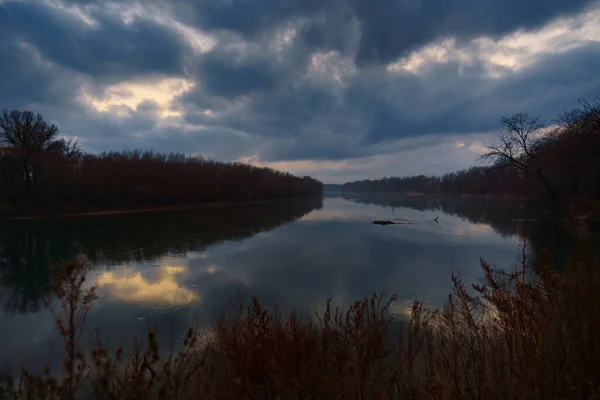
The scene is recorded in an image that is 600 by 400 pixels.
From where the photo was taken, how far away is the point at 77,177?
44250 millimetres

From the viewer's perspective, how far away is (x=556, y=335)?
228cm

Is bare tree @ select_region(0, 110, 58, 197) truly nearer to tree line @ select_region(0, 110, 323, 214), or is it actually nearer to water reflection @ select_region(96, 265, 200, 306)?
tree line @ select_region(0, 110, 323, 214)

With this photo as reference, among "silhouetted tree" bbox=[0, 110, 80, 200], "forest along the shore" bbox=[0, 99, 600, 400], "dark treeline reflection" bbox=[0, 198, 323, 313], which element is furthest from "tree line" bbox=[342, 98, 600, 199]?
"silhouetted tree" bbox=[0, 110, 80, 200]

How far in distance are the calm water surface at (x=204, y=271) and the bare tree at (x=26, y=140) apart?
1682cm

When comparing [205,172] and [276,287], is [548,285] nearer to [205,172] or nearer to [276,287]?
[276,287]

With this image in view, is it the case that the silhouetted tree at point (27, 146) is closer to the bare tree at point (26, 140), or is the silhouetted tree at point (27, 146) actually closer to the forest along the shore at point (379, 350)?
Answer: the bare tree at point (26, 140)

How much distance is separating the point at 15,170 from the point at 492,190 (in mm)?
87656

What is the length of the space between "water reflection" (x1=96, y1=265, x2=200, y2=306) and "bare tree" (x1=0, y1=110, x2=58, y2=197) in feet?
114

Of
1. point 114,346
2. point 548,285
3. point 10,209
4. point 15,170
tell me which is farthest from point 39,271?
point 15,170

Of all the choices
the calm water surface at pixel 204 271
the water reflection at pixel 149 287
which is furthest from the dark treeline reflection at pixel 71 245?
the water reflection at pixel 149 287

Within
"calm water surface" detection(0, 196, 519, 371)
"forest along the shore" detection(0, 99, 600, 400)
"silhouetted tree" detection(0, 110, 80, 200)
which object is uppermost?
"silhouetted tree" detection(0, 110, 80, 200)

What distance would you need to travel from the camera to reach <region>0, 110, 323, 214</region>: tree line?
39.5 metres

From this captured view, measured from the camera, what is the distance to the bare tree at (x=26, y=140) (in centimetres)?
4000

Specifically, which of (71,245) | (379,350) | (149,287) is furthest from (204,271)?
(379,350)
